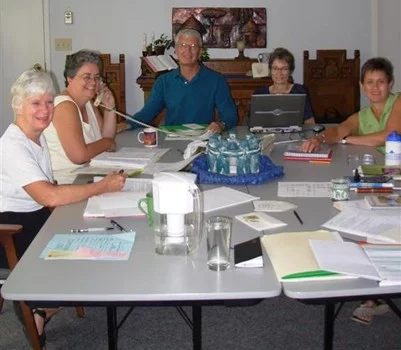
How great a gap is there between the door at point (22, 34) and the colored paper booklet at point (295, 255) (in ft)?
15.3

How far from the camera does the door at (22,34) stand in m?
5.79

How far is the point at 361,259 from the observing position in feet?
5.04

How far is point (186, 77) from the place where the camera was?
3951 mm

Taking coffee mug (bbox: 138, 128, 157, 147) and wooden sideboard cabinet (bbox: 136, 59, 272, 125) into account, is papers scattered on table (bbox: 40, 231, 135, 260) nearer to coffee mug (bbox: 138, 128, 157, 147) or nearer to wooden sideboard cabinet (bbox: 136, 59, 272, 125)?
coffee mug (bbox: 138, 128, 157, 147)

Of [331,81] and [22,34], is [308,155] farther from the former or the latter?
[22,34]

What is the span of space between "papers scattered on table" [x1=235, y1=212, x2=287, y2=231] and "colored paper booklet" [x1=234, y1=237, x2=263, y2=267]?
0.53 ft

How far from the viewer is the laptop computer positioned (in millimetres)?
3355

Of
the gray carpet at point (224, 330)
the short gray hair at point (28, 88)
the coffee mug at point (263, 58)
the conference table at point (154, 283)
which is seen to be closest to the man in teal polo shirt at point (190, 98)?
the gray carpet at point (224, 330)

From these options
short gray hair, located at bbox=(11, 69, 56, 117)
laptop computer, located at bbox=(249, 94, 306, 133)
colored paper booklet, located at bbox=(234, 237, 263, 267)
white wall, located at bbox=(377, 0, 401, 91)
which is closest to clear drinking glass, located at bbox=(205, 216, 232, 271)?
colored paper booklet, located at bbox=(234, 237, 263, 267)

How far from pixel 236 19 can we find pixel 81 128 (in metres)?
3.45

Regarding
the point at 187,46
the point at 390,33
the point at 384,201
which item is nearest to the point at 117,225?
the point at 384,201

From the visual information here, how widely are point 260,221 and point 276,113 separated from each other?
1638 mm

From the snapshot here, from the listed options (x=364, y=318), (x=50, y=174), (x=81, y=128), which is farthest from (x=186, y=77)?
(x=364, y=318)

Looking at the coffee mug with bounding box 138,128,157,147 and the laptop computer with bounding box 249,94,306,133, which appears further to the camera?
the laptop computer with bounding box 249,94,306,133
